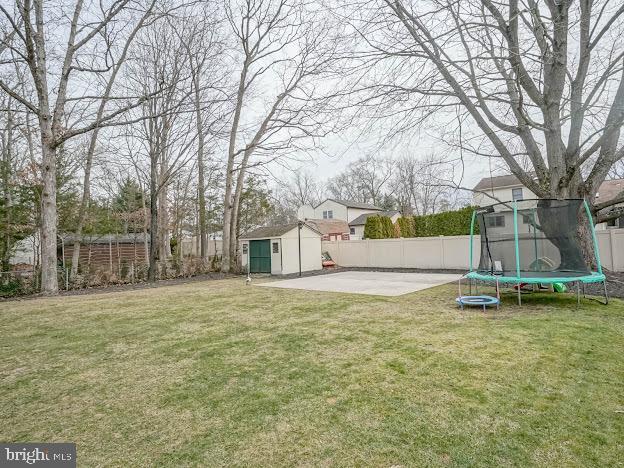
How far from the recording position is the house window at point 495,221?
6.86 metres

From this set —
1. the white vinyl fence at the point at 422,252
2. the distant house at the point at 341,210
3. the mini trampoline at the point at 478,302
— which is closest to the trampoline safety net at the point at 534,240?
the mini trampoline at the point at 478,302

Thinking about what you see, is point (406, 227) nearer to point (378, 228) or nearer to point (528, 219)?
point (378, 228)

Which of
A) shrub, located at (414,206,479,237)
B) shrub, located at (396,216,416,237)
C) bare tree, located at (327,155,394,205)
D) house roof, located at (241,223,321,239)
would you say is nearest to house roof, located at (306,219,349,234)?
shrub, located at (396,216,416,237)

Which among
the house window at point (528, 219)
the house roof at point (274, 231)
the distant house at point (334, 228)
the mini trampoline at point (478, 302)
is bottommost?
the mini trampoline at point (478, 302)

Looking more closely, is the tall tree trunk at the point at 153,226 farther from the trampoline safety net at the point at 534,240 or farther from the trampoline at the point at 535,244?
the trampoline safety net at the point at 534,240

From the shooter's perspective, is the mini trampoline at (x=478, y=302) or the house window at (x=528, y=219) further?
the house window at (x=528, y=219)

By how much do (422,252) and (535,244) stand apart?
7.52 metres

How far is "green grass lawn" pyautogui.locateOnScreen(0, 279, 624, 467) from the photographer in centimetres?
196

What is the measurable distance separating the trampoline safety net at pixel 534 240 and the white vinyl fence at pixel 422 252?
5109mm

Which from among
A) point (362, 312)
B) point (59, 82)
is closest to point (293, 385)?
point (362, 312)

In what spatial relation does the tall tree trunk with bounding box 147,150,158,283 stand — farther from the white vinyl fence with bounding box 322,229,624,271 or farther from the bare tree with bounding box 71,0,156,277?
the white vinyl fence with bounding box 322,229,624,271

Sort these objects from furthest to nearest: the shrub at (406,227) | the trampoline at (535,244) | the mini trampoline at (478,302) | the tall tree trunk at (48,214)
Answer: the shrub at (406,227), the tall tree trunk at (48,214), the trampoline at (535,244), the mini trampoline at (478,302)

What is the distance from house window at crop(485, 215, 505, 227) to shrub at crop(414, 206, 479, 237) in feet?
38.0

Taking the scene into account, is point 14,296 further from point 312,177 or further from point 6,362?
point 312,177
